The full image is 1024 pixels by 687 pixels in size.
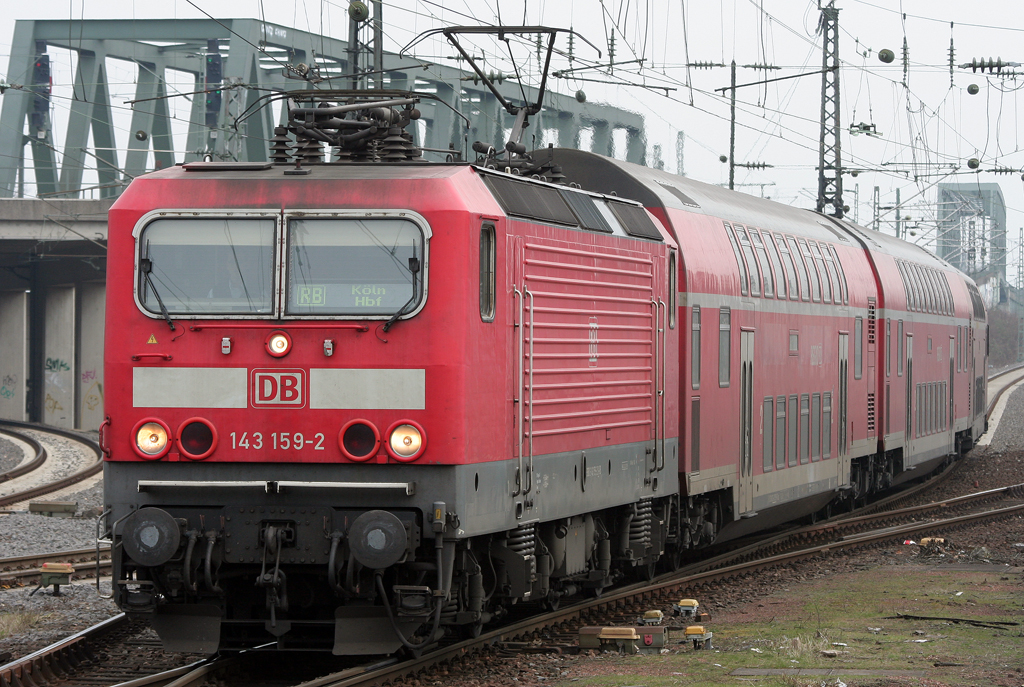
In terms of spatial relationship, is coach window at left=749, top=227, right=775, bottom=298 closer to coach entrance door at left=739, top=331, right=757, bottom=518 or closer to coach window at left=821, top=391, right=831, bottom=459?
coach entrance door at left=739, top=331, right=757, bottom=518

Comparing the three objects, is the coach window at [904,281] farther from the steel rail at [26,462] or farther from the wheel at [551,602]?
the steel rail at [26,462]

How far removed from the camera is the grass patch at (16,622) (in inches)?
432

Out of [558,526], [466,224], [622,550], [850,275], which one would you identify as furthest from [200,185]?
[850,275]

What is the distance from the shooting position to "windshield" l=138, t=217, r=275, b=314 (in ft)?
30.0

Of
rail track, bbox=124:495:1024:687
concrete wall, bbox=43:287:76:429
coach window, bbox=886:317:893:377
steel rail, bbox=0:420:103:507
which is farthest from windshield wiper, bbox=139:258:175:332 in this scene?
concrete wall, bbox=43:287:76:429

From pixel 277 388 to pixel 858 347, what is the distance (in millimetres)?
13096

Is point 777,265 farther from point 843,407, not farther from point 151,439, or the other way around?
point 151,439

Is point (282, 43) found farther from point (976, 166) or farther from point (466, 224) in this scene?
point (466, 224)

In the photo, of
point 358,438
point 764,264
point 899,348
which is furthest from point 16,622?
point 899,348

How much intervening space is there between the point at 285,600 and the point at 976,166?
32597 mm

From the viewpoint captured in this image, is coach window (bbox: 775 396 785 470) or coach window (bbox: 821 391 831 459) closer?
coach window (bbox: 775 396 785 470)

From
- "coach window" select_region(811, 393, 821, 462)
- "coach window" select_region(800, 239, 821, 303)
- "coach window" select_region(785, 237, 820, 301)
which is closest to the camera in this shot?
"coach window" select_region(785, 237, 820, 301)

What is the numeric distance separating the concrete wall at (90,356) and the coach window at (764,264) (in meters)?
32.6

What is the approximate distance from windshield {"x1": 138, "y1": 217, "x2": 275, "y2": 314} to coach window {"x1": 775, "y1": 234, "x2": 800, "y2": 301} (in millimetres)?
9562
